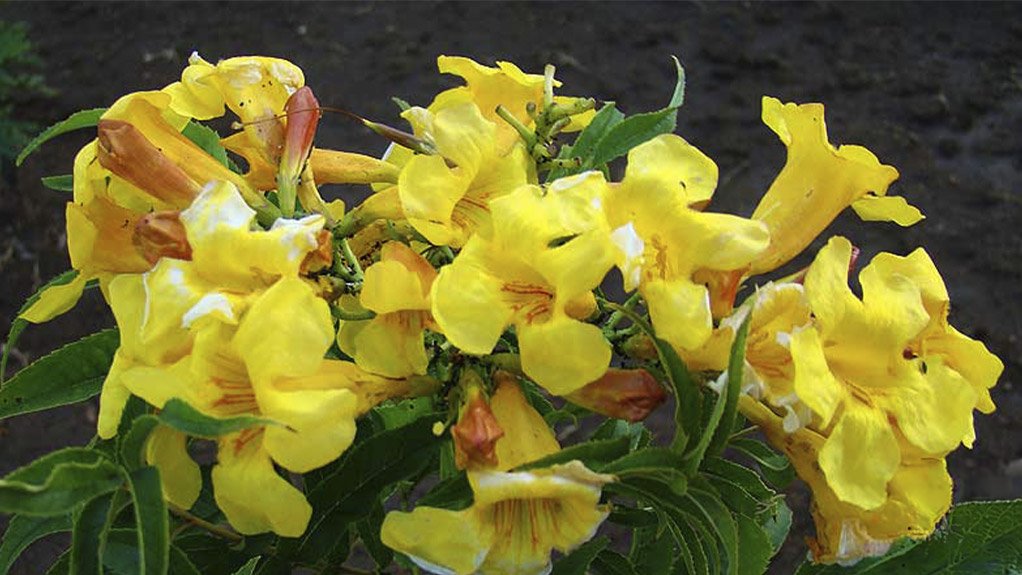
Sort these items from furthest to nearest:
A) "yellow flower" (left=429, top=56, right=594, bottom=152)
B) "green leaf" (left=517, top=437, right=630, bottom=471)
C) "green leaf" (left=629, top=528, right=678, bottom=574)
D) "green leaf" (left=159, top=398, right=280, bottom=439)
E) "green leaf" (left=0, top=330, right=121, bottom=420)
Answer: "green leaf" (left=629, top=528, right=678, bottom=574), "yellow flower" (left=429, top=56, right=594, bottom=152), "green leaf" (left=0, top=330, right=121, bottom=420), "green leaf" (left=517, top=437, right=630, bottom=471), "green leaf" (left=159, top=398, right=280, bottom=439)

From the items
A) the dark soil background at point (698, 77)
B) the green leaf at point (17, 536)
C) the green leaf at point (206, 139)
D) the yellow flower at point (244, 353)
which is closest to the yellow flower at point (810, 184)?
the yellow flower at point (244, 353)

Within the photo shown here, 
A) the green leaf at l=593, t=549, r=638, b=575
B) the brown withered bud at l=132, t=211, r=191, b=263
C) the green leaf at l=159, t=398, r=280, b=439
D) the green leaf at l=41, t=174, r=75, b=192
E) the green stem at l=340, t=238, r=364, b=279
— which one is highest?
the brown withered bud at l=132, t=211, r=191, b=263

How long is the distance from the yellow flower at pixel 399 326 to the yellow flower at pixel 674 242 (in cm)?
20

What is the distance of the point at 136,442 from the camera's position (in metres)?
0.92

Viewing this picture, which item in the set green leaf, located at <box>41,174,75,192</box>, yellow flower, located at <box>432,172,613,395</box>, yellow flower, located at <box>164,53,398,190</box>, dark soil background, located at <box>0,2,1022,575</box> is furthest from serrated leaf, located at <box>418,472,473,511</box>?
dark soil background, located at <box>0,2,1022,575</box>

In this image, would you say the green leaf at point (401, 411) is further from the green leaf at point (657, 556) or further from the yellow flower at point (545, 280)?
the yellow flower at point (545, 280)

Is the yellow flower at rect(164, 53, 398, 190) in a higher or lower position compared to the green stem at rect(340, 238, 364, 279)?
higher

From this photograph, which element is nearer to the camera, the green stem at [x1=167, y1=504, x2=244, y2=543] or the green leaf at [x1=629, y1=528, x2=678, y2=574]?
the green stem at [x1=167, y1=504, x2=244, y2=543]

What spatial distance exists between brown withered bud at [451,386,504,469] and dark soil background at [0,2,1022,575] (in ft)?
10.5

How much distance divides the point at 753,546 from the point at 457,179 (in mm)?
498

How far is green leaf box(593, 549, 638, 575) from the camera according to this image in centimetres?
132

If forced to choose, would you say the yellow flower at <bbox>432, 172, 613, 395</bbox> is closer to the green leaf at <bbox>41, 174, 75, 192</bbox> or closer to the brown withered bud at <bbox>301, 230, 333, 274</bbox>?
the brown withered bud at <bbox>301, 230, 333, 274</bbox>

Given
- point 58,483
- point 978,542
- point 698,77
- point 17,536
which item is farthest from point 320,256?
point 698,77

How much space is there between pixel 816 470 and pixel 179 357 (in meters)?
0.62
